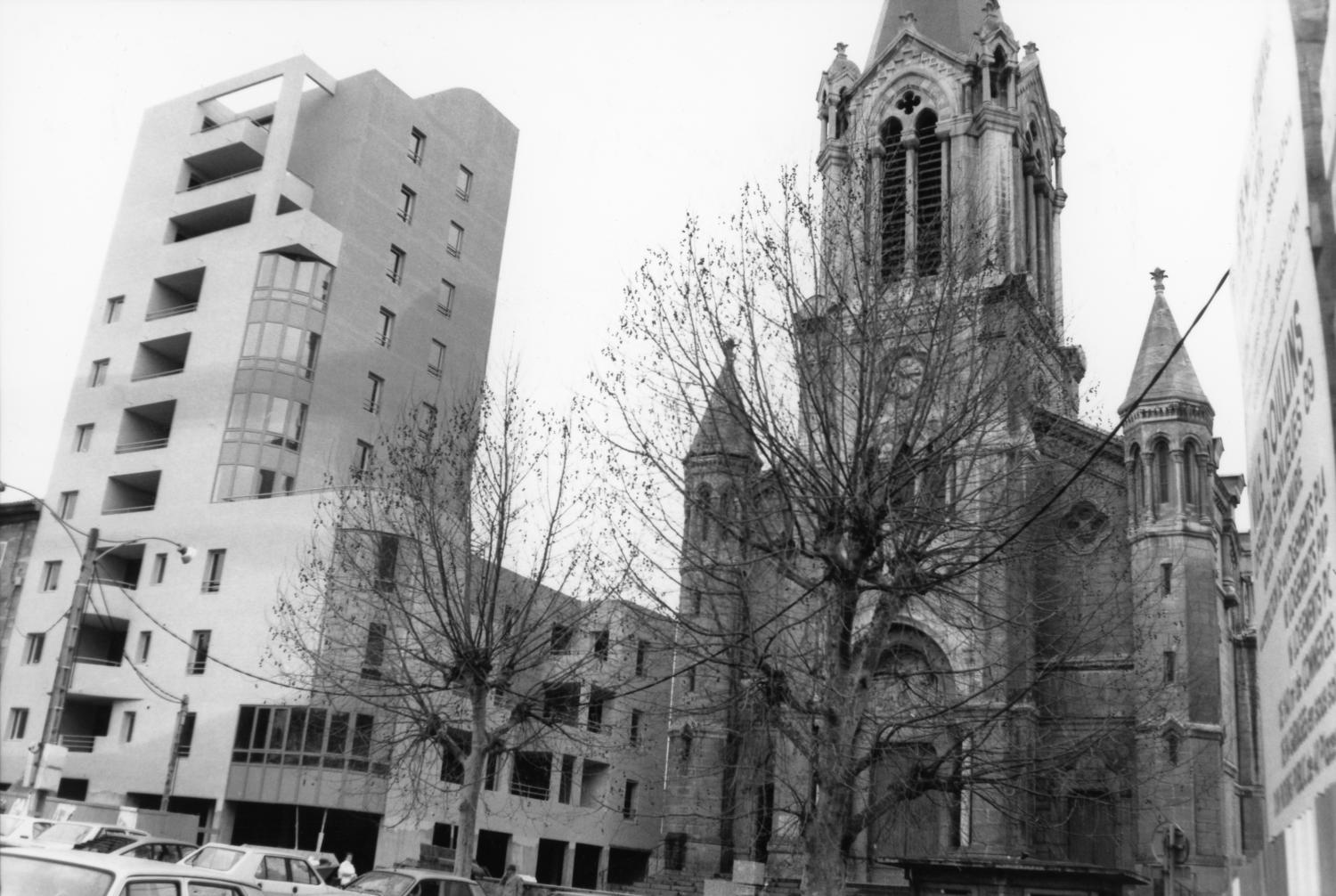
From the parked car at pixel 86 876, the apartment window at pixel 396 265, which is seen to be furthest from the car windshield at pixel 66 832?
the apartment window at pixel 396 265

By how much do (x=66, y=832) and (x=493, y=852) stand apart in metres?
23.2

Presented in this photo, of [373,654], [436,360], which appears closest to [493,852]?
[373,654]

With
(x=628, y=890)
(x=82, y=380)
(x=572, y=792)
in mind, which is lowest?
(x=628, y=890)

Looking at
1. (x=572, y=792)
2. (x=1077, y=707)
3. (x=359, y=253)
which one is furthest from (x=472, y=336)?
(x=1077, y=707)

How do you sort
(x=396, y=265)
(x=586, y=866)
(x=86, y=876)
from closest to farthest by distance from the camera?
→ (x=86, y=876) < (x=586, y=866) < (x=396, y=265)

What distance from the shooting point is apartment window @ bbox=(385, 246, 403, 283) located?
47.3 m

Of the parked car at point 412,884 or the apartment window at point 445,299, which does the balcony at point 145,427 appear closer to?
the apartment window at point 445,299

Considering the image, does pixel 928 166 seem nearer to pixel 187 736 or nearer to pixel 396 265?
pixel 396 265

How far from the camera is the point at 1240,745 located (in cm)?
4784

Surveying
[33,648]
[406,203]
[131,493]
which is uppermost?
[406,203]

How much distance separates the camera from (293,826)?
3688cm

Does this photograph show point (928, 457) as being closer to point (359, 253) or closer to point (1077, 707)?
point (1077, 707)

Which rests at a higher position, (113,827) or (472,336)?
(472,336)

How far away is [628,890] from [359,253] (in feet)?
80.4
